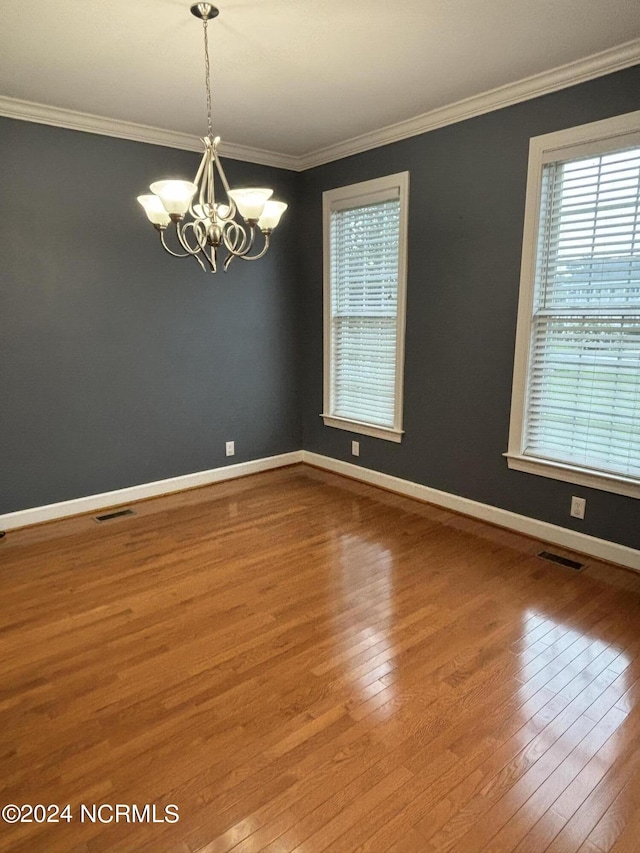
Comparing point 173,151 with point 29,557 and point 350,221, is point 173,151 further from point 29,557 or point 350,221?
point 29,557

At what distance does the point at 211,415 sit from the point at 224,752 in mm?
3018

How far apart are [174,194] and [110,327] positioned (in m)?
2.00

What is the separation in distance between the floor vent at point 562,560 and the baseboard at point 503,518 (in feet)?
0.42

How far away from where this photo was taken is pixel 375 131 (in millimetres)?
3877

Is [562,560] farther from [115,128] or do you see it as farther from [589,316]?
[115,128]

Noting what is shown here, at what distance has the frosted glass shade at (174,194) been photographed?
2.10 metres

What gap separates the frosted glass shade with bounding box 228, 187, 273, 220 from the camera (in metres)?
2.20

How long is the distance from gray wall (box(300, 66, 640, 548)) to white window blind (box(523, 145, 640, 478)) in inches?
7.2

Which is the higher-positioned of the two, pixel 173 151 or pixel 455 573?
pixel 173 151

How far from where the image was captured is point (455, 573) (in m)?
3.01

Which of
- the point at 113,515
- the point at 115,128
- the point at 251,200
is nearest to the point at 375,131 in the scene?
the point at 115,128

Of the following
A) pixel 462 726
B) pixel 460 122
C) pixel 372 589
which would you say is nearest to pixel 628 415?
pixel 372 589

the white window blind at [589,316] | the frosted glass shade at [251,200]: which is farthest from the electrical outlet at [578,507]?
the frosted glass shade at [251,200]

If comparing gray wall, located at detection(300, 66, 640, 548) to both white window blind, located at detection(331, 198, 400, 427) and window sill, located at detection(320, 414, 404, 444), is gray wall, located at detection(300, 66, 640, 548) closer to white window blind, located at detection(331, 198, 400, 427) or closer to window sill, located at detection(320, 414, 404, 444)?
window sill, located at detection(320, 414, 404, 444)
